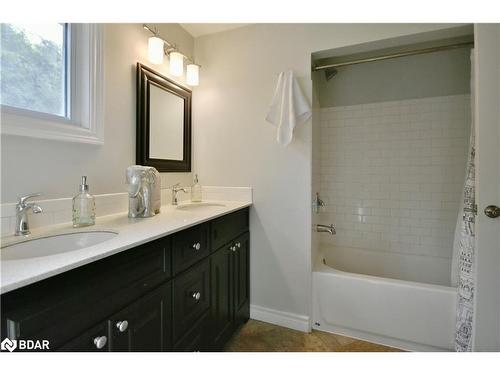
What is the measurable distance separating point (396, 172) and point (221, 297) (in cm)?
185

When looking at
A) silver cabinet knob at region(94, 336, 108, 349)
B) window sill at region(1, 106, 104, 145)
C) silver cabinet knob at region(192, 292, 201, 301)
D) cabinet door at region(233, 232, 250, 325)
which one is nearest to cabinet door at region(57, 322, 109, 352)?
silver cabinet knob at region(94, 336, 108, 349)

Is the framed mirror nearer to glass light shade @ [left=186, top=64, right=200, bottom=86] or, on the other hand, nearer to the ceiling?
glass light shade @ [left=186, top=64, right=200, bottom=86]

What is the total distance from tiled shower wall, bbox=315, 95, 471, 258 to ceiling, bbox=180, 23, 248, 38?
1138mm

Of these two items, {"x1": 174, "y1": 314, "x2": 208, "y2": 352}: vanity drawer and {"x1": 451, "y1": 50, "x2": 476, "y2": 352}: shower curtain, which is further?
{"x1": 451, "y1": 50, "x2": 476, "y2": 352}: shower curtain

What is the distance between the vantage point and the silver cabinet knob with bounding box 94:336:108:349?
0.72 metres

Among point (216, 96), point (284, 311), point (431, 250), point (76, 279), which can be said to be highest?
point (216, 96)

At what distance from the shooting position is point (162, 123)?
1721 millimetres

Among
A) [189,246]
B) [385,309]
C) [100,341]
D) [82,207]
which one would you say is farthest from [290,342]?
[82,207]

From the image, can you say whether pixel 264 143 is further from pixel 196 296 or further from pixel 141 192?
pixel 196 296

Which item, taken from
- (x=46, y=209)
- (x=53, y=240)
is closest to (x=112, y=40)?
(x=46, y=209)

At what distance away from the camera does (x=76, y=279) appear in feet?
2.23

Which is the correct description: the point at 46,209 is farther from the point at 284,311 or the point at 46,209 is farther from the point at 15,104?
the point at 284,311

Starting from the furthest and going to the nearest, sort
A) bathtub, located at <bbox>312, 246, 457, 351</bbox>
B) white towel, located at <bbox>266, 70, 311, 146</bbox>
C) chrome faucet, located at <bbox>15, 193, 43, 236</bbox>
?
white towel, located at <bbox>266, 70, 311, 146</bbox> → bathtub, located at <bbox>312, 246, 457, 351</bbox> → chrome faucet, located at <bbox>15, 193, 43, 236</bbox>
